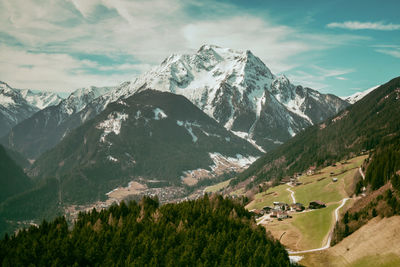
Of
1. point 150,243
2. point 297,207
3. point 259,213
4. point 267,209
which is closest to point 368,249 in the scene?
point 297,207

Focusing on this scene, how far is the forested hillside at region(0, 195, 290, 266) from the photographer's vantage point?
9894cm

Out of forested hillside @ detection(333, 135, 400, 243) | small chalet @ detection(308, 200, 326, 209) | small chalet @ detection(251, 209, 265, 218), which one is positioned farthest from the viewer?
small chalet @ detection(251, 209, 265, 218)

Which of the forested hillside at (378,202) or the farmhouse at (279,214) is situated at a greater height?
the forested hillside at (378,202)

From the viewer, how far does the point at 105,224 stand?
128000 mm

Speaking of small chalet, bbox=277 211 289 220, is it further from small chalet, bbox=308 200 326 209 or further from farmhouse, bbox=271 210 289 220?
small chalet, bbox=308 200 326 209

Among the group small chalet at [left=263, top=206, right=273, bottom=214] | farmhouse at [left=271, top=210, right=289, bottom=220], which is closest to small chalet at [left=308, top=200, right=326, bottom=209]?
farmhouse at [left=271, top=210, right=289, bottom=220]

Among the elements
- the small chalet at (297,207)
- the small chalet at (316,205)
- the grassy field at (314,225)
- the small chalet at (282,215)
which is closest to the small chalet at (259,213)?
the small chalet at (282,215)

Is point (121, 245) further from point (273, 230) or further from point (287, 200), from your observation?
point (287, 200)

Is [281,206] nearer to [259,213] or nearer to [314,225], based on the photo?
[259,213]

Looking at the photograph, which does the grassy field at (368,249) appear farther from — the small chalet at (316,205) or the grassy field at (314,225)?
the small chalet at (316,205)

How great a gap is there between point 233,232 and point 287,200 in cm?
8704

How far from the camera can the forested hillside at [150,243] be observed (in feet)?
325

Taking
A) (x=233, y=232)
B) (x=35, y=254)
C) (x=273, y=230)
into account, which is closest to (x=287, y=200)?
(x=273, y=230)

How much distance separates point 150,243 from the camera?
109438 mm
